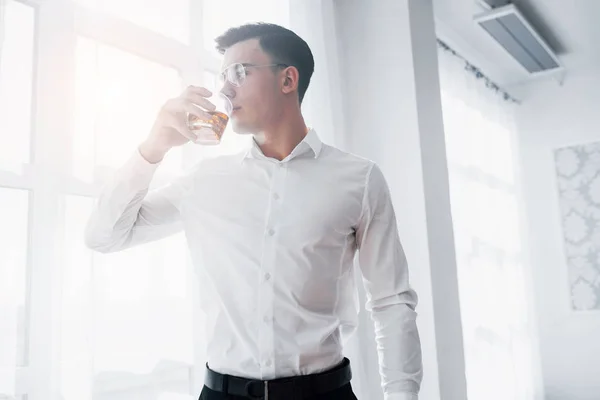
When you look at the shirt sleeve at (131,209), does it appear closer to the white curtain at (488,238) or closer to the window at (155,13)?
the window at (155,13)

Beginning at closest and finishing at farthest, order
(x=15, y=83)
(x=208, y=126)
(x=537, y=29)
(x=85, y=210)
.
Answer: (x=208, y=126) < (x=15, y=83) < (x=85, y=210) < (x=537, y=29)

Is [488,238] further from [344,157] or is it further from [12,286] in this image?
[12,286]

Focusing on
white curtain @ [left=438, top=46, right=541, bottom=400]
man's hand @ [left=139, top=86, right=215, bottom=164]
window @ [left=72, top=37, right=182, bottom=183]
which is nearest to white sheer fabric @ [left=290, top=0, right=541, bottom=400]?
white curtain @ [left=438, top=46, right=541, bottom=400]

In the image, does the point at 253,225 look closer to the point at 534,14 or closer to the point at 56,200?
the point at 56,200

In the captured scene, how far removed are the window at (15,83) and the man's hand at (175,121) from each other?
0.39 metres

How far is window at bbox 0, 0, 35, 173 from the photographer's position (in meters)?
1.34

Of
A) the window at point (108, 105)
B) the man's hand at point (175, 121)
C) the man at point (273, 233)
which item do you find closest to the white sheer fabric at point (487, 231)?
the window at point (108, 105)

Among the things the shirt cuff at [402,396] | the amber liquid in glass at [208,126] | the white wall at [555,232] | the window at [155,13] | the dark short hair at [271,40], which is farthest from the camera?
the white wall at [555,232]

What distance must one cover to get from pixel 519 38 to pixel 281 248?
2892 millimetres

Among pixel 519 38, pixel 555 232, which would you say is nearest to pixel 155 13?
pixel 519 38

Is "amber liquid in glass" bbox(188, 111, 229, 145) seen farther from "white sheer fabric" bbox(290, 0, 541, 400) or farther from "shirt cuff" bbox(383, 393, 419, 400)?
"white sheer fabric" bbox(290, 0, 541, 400)

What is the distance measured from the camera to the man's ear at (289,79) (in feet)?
→ 4.65

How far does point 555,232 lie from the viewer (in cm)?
468

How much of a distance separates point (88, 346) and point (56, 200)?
0.39 meters
